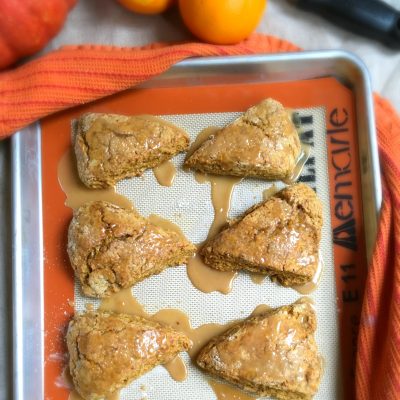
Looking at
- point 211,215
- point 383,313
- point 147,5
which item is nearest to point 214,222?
point 211,215

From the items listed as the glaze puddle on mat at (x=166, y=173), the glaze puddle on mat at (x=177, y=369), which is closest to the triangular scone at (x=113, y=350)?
the glaze puddle on mat at (x=177, y=369)

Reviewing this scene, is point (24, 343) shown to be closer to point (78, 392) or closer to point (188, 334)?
point (78, 392)

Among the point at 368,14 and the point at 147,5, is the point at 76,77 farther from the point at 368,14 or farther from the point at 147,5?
the point at 368,14

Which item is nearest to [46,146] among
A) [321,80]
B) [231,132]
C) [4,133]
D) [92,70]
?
[4,133]

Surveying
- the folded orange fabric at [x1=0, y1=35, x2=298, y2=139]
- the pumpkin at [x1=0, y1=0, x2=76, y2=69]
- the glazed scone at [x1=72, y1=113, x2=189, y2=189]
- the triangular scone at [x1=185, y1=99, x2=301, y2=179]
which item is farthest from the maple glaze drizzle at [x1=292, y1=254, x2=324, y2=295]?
the pumpkin at [x1=0, y1=0, x2=76, y2=69]

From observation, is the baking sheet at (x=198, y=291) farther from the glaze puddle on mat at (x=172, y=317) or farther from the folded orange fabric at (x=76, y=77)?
the folded orange fabric at (x=76, y=77)
